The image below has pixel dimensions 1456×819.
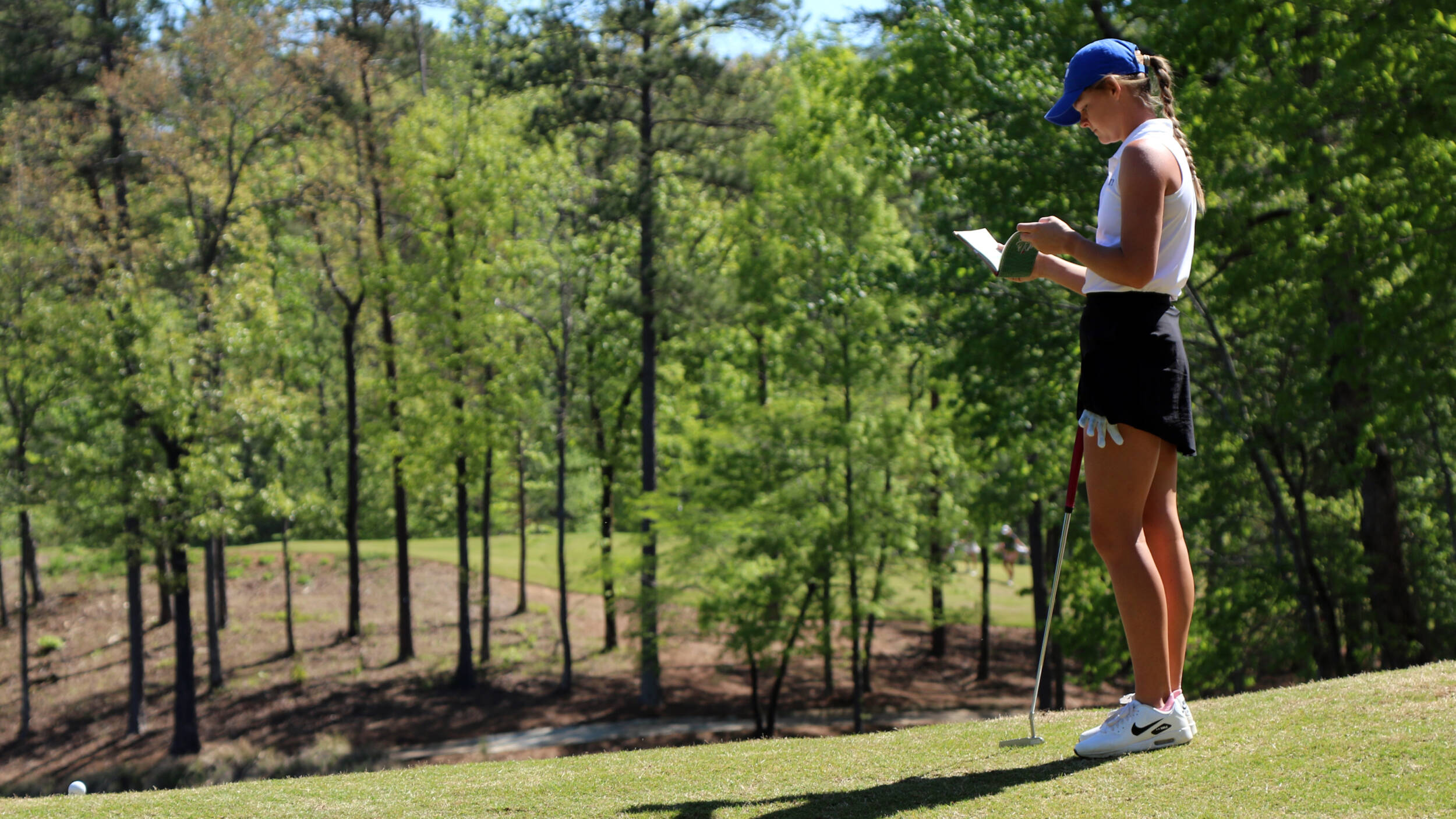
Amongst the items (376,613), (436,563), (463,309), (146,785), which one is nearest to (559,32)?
(463,309)

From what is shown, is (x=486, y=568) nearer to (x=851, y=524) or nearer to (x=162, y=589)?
(x=162, y=589)

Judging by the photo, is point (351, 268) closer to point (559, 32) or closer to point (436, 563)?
point (559, 32)

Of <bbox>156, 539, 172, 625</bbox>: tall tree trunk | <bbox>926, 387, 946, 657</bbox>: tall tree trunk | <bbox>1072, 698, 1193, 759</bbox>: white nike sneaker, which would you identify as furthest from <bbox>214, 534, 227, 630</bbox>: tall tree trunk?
<bbox>1072, 698, 1193, 759</bbox>: white nike sneaker

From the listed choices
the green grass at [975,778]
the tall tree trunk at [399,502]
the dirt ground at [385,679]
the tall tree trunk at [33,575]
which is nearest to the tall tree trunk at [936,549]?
the dirt ground at [385,679]

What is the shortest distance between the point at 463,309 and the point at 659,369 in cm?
522

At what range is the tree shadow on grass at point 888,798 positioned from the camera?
324 centimetres

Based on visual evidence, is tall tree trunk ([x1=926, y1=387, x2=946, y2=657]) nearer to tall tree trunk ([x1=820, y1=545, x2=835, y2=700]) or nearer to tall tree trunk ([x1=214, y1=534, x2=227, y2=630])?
tall tree trunk ([x1=820, y1=545, x2=835, y2=700])

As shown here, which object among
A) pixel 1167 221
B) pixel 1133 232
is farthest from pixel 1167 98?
pixel 1133 232

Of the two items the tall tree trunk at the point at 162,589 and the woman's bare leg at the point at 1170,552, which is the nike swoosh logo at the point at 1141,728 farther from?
the tall tree trunk at the point at 162,589

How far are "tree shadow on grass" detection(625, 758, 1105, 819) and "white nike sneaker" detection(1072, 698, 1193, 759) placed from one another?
4 centimetres

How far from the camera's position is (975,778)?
3.53 m

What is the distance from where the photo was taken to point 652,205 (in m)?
23.5

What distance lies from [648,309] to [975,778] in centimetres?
2063

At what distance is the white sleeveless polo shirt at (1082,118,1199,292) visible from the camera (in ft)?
10.9
